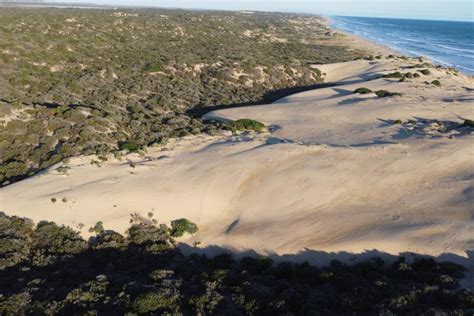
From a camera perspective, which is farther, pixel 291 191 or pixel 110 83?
pixel 110 83

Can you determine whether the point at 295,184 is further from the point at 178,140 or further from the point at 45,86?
the point at 45,86

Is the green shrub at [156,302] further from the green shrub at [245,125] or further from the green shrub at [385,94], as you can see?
the green shrub at [385,94]

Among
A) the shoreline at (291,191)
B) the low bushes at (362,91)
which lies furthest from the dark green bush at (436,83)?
the shoreline at (291,191)

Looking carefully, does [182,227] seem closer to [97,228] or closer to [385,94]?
[97,228]

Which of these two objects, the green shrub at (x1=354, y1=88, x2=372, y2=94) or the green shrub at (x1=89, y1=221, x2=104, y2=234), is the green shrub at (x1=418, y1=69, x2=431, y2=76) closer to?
the green shrub at (x1=354, y1=88, x2=372, y2=94)

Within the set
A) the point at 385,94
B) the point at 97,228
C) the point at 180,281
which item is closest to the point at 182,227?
the point at 97,228

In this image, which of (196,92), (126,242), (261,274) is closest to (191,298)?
(261,274)
